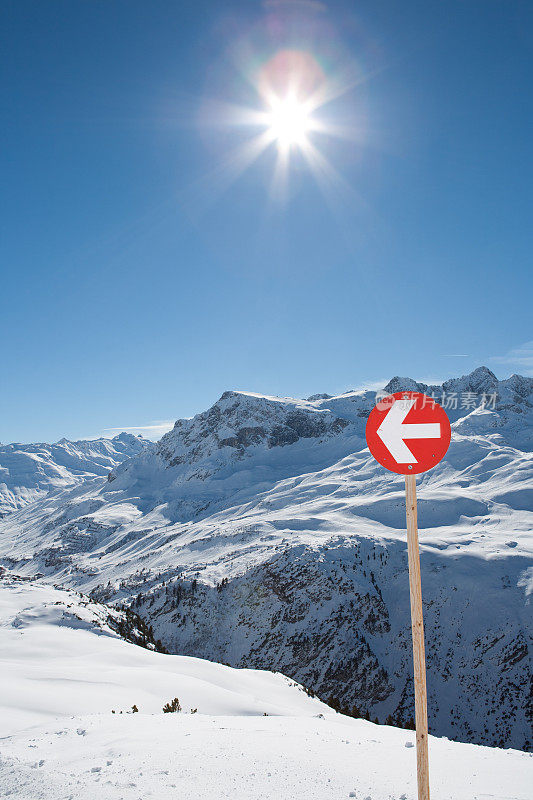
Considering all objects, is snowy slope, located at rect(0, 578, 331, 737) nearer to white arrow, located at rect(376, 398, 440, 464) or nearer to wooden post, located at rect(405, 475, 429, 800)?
→ wooden post, located at rect(405, 475, 429, 800)

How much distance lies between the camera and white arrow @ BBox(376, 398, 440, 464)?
4184 mm

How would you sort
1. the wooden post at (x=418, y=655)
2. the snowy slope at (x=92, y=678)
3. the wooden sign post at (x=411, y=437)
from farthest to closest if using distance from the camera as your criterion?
the snowy slope at (x=92, y=678) < the wooden sign post at (x=411, y=437) < the wooden post at (x=418, y=655)

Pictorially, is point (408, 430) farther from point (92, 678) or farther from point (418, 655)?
point (92, 678)

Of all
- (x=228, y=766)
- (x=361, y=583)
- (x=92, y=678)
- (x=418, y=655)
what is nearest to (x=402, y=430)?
(x=418, y=655)

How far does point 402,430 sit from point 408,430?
0.06 metres

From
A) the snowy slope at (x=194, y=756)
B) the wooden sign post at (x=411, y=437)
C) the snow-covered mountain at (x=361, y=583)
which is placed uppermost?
the wooden sign post at (x=411, y=437)

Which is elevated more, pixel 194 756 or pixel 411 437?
pixel 411 437

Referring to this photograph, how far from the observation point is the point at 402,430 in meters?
4.20

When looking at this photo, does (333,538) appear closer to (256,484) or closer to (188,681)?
(188,681)

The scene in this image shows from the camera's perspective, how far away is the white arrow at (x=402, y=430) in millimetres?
4184

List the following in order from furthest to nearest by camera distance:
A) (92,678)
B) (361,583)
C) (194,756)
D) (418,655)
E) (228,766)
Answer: (361,583)
(92,678)
(194,756)
(228,766)
(418,655)

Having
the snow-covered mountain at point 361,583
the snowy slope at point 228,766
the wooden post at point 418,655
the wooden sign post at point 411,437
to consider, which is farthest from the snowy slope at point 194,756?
the snow-covered mountain at point 361,583

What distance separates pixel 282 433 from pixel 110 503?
8476cm

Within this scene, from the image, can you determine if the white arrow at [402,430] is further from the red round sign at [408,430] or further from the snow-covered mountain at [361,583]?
the snow-covered mountain at [361,583]
